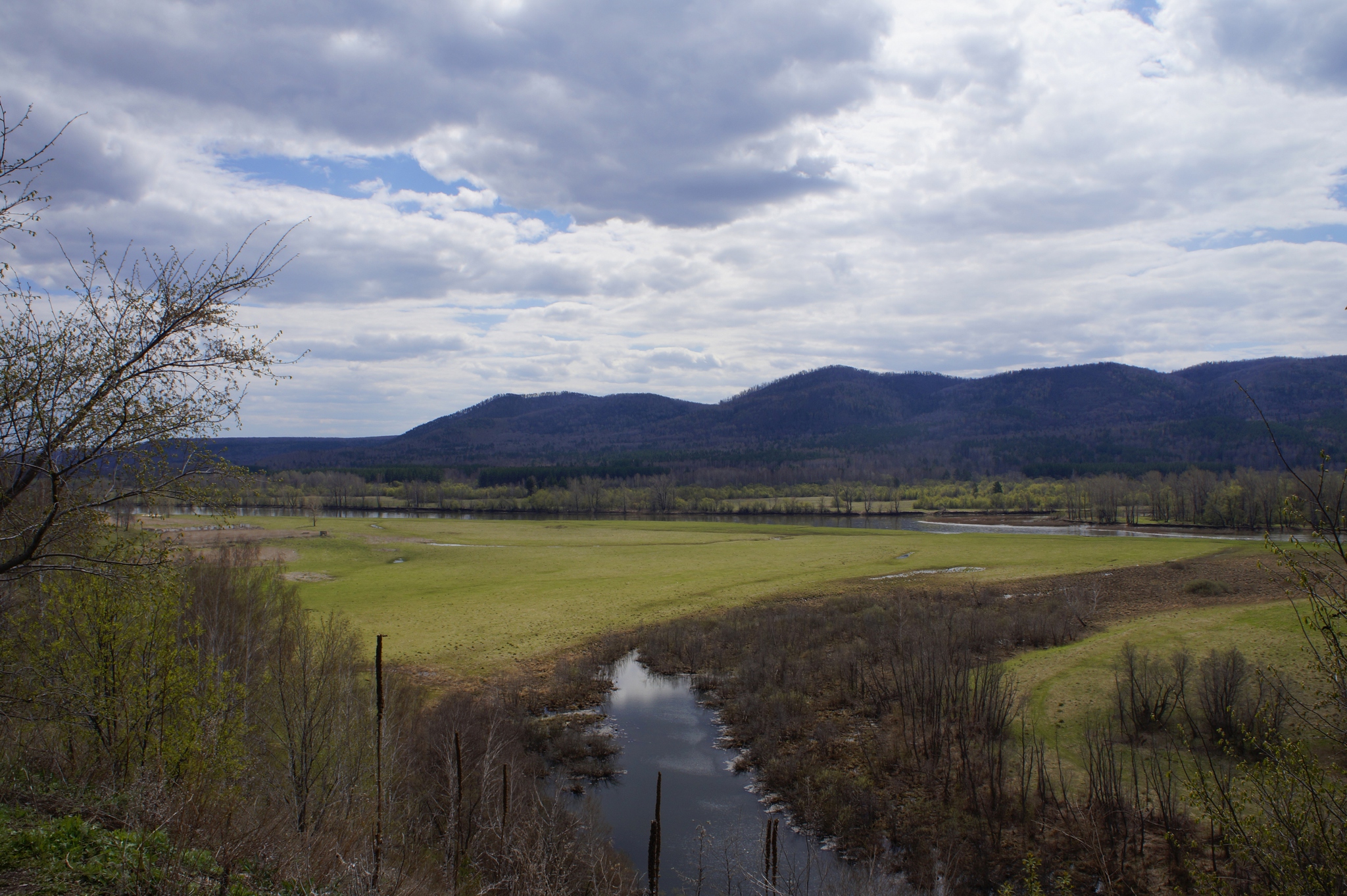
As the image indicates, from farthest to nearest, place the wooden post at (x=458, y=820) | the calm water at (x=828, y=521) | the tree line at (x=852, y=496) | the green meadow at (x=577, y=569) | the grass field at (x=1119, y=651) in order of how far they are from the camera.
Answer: the tree line at (x=852, y=496) → the calm water at (x=828, y=521) → the green meadow at (x=577, y=569) → the grass field at (x=1119, y=651) → the wooden post at (x=458, y=820)

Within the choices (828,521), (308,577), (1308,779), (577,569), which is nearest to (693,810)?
(1308,779)

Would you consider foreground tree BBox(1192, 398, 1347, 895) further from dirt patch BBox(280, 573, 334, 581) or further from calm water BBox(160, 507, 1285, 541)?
calm water BBox(160, 507, 1285, 541)

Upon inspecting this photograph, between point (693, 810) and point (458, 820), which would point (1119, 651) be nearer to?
point (693, 810)

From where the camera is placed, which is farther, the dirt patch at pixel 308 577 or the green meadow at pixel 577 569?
the dirt patch at pixel 308 577

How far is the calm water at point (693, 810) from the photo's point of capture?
46.9 ft

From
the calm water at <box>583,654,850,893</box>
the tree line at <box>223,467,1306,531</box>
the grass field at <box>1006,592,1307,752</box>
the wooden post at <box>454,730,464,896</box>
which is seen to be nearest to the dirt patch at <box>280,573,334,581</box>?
the calm water at <box>583,654,850,893</box>

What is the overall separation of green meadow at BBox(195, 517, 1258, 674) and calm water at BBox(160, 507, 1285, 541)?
17.4m

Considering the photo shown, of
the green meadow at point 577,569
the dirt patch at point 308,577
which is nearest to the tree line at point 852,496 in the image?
the green meadow at point 577,569

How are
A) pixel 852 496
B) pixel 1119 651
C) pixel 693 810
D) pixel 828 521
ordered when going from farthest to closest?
pixel 852 496
pixel 828 521
pixel 1119 651
pixel 693 810

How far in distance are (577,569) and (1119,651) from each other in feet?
126

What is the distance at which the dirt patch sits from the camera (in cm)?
4602

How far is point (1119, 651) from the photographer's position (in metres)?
23.8

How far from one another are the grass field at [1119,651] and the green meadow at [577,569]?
1763 cm

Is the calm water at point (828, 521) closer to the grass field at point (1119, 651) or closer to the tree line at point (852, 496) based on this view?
the tree line at point (852, 496)
